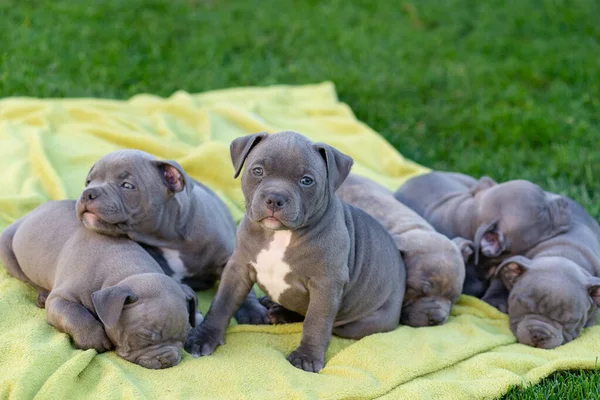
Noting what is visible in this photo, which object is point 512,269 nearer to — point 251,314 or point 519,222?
point 519,222

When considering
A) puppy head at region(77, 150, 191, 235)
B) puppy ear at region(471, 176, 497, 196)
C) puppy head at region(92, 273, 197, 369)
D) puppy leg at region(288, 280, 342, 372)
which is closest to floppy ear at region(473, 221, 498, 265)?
puppy ear at region(471, 176, 497, 196)

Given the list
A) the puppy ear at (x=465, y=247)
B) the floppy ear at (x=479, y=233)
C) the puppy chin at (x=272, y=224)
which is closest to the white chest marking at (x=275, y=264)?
the puppy chin at (x=272, y=224)

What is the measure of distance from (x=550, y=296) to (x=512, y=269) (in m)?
Result: 0.51

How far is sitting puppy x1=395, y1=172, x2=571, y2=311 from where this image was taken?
747cm

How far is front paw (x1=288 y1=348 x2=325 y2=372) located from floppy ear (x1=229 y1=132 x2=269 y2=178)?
4.49 feet

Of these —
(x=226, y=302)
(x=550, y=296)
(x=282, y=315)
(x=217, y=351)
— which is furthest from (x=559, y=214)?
(x=217, y=351)

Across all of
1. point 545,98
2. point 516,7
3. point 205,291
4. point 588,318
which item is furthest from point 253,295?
point 516,7

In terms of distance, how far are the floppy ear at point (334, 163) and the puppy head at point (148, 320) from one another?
1323 millimetres

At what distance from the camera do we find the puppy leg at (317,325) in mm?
Result: 5984

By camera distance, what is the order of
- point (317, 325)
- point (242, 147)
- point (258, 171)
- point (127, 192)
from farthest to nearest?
point (127, 192), point (317, 325), point (242, 147), point (258, 171)

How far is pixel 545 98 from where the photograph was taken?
11938mm

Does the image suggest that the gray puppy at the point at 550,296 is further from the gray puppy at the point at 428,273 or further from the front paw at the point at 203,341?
the front paw at the point at 203,341

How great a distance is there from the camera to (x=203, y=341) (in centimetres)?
608

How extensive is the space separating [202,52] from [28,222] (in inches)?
260
